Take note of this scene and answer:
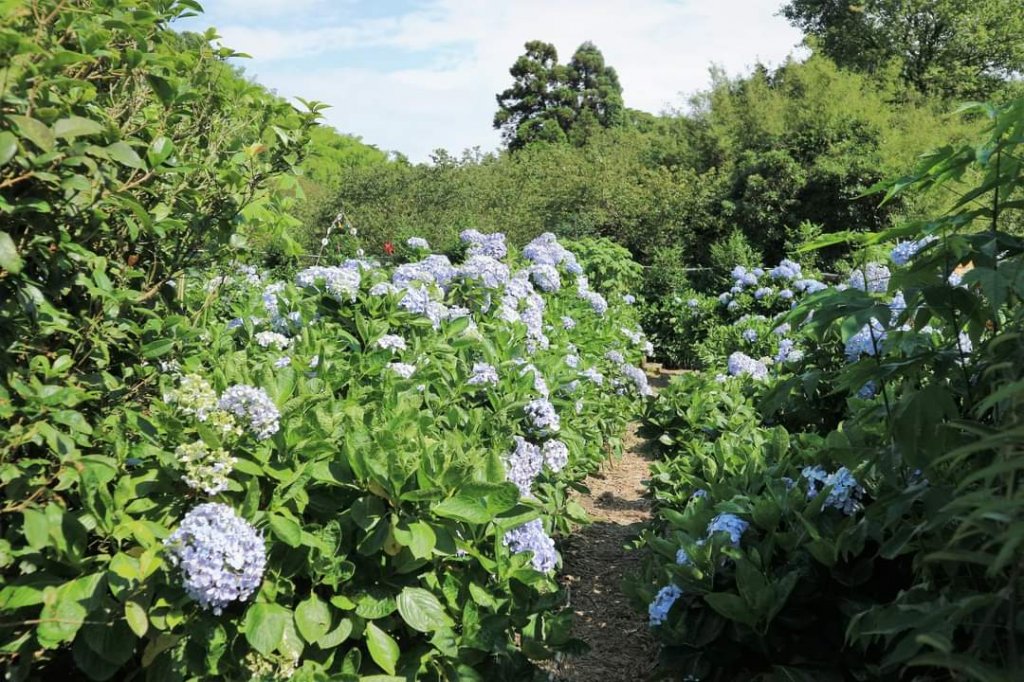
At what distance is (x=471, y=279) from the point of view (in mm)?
4141

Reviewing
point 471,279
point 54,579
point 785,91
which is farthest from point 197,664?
point 785,91

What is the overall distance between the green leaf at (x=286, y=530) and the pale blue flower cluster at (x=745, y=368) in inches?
149

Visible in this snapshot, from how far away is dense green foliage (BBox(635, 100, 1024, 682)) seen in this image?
1.23 metres

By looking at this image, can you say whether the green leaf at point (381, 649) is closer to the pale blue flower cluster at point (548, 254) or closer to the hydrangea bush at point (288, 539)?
the hydrangea bush at point (288, 539)

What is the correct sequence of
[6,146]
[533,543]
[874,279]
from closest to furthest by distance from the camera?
1. [6,146]
2. [533,543]
3. [874,279]

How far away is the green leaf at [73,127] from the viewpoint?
143 cm

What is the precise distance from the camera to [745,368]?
17.2ft

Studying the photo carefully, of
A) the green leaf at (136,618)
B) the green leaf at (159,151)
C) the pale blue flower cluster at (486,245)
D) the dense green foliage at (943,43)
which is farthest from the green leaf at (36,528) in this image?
the dense green foliage at (943,43)

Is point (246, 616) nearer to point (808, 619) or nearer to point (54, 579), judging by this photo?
point (54, 579)

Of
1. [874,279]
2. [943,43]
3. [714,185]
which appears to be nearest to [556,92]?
[943,43]

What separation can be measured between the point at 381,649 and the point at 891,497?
1238 mm

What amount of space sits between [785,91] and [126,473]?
2107 centimetres

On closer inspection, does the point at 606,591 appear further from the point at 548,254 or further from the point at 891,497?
the point at 548,254

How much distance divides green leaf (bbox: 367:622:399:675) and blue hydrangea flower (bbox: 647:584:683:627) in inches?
35.4
